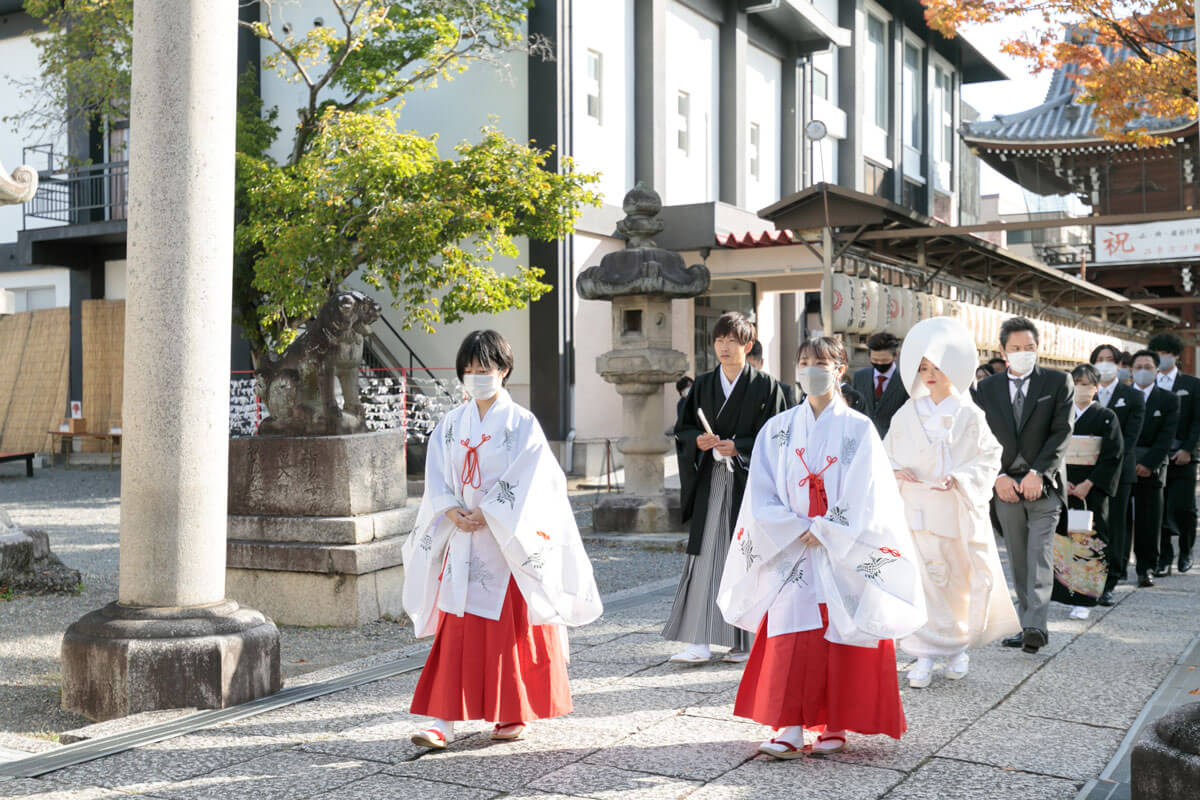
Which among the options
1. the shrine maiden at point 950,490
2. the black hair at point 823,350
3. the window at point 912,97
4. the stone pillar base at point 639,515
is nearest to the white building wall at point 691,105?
the window at point 912,97

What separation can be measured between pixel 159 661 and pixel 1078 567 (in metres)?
5.27

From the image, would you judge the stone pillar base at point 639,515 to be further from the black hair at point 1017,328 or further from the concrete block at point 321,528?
the black hair at point 1017,328

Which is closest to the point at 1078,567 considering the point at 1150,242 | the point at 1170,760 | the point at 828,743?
the point at 828,743

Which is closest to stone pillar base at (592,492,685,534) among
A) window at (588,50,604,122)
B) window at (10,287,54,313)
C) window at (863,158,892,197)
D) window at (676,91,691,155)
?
window at (588,50,604,122)

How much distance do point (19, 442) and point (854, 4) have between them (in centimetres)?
1923

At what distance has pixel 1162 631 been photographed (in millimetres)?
6633

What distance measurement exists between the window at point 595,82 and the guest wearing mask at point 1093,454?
469 inches

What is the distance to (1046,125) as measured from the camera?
76.4 feet

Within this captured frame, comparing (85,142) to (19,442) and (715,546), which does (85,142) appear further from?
(715,546)

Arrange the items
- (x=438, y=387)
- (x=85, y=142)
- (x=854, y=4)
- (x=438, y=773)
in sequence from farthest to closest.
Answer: (x=854, y=4)
(x=85, y=142)
(x=438, y=387)
(x=438, y=773)

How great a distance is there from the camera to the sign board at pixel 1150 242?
48.3ft

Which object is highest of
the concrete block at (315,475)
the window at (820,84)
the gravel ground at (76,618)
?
the window at (820,84)

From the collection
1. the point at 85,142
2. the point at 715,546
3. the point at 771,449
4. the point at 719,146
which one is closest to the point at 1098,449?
the point at 715,546

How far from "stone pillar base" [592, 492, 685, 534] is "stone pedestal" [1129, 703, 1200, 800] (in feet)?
26.6
